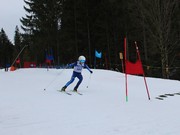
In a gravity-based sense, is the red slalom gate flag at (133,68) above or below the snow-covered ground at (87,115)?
above

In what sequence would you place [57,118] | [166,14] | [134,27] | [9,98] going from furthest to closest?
[134,27] → [166,14] → [9,98] → [57,118]

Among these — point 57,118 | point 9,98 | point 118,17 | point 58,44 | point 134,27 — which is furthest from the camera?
point 58,44

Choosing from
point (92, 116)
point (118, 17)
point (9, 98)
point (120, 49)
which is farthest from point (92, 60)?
point (92, 116)

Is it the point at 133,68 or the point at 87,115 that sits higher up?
the point at 133,68

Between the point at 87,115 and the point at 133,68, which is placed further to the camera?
the point at 133,68

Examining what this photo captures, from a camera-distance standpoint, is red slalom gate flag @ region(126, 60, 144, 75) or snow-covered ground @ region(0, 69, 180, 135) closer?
snow-covered ground @ region(0, 69, 180, 135)

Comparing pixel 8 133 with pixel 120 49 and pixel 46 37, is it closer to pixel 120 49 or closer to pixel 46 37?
pixel 120 49

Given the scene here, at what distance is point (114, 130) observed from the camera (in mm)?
6277

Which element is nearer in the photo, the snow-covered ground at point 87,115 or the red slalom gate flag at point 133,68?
the snow-covered ground at point 87,115

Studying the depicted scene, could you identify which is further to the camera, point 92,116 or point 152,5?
point 152,5

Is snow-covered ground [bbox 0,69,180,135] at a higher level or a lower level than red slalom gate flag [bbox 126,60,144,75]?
lower

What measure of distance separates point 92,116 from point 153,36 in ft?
63.4

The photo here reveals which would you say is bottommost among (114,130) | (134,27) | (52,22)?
(114,130)

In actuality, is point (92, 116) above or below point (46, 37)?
below
